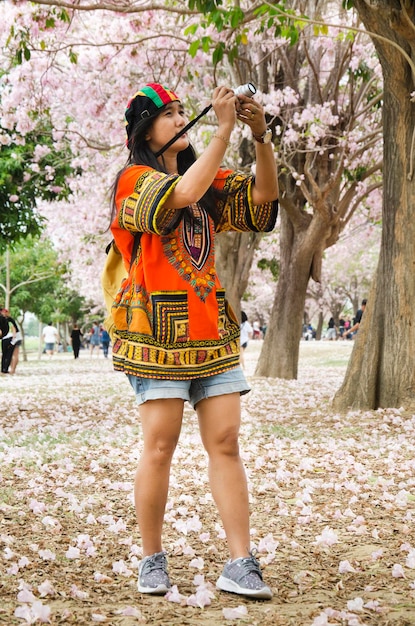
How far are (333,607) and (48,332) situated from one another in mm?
27158

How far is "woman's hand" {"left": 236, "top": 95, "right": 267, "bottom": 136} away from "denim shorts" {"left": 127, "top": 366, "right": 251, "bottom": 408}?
3.14 feet

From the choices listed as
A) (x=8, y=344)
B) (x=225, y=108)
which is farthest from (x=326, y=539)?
(x=8, y=344)

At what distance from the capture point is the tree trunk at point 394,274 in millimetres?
7887

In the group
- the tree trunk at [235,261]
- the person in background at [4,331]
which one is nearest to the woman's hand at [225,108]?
the person in background at [4,331]

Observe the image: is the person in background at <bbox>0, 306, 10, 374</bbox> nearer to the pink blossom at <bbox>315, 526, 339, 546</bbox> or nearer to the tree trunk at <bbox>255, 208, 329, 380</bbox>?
the tree trunk at <bbox>255, 208, 329, 380</bbox>

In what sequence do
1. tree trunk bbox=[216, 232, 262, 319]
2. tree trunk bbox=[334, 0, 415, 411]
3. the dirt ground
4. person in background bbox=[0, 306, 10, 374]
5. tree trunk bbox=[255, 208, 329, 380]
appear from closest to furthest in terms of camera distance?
the dirt ground → tree trunk bbox=[334, 0, 415, 411] → tree trunk bbox=[255, 208, 329, 380] → person in background bbox=[0, 306, 10, 374] → tree trunk bbox=[216, 232, 262, 319]

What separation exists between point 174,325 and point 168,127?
811mm

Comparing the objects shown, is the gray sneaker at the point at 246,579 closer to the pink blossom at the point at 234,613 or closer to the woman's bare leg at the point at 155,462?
the pink blossom at the point at 234,613

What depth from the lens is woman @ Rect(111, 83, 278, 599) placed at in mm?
2846

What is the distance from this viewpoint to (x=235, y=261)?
16484mm

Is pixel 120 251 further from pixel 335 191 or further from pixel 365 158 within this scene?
pixel 365 158

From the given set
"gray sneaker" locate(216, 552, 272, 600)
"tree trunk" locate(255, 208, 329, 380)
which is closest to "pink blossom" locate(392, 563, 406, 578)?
"gray sneaker" locate(216, 552, 272, 600)

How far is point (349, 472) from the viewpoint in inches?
210

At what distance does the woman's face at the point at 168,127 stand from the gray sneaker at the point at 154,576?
162cm
